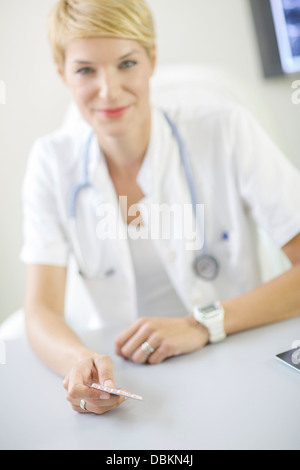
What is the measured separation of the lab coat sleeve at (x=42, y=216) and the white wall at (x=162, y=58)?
0.71 meters

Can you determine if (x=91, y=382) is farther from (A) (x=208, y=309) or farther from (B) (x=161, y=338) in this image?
(A) (x=208, y=309)

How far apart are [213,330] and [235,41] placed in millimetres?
1280

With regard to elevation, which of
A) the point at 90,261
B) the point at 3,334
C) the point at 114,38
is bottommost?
the point at 3,334

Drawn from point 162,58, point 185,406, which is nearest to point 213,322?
point 185,406

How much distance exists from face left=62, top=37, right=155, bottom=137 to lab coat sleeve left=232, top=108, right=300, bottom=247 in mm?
228

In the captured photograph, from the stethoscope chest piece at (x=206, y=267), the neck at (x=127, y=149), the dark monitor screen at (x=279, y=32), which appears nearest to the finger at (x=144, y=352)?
the stethoscope chest piece at (x=206, y=267)

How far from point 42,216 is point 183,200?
0.32 m

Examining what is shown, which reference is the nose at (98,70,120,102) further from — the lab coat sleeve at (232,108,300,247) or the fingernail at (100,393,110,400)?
the fingernail at (100,393,110,400)

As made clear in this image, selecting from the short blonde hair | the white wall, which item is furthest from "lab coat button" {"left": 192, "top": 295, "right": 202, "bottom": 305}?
the white wall

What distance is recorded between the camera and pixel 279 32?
1.66 m

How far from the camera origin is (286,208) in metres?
0.97

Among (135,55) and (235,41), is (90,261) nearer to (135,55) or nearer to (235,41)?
(135,55)

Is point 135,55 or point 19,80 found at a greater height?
point 19,80
